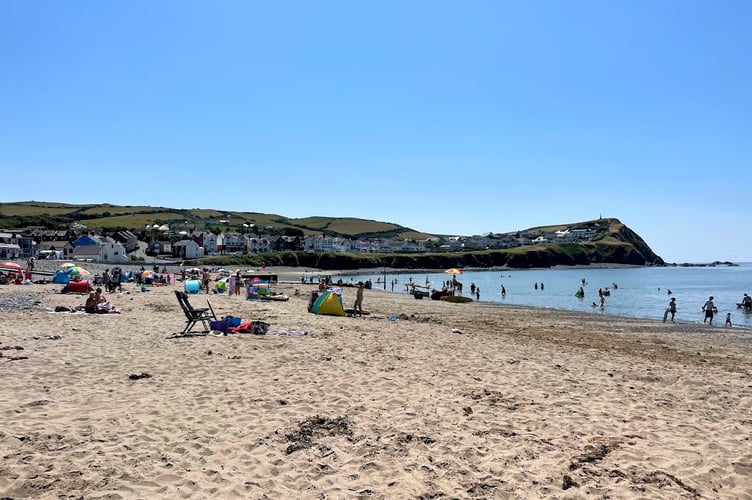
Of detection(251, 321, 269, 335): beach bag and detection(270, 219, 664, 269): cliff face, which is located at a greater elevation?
detection(270, 219, 664, 269): cliff face

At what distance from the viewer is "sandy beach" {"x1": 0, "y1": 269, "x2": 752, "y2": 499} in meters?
4.61

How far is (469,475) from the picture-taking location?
487 cm

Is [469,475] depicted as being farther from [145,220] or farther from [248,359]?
[145,220]

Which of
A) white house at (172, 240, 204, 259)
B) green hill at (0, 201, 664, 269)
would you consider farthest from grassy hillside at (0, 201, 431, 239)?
white house at (172, 240, 204, 259)

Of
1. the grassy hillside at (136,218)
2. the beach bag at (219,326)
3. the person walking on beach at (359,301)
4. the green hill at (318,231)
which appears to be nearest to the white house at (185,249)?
the green hill at (318,231)

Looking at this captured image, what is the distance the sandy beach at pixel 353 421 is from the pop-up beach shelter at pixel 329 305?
294 inches

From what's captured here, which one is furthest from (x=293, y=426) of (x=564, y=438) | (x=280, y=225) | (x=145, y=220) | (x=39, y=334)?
(x=280, y=225)

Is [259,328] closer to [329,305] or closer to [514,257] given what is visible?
[329,305]

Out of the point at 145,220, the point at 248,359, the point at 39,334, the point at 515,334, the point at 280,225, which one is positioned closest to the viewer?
the point at 248,359

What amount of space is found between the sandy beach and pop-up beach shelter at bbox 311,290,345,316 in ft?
24.5

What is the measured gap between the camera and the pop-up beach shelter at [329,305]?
19.4m

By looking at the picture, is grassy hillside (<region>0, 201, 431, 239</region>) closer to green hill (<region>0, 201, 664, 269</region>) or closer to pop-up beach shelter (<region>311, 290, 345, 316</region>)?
green hill (<region>0, 201, 664, 269</region>)

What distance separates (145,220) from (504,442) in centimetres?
15902

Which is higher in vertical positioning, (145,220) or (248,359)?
(145,220)
